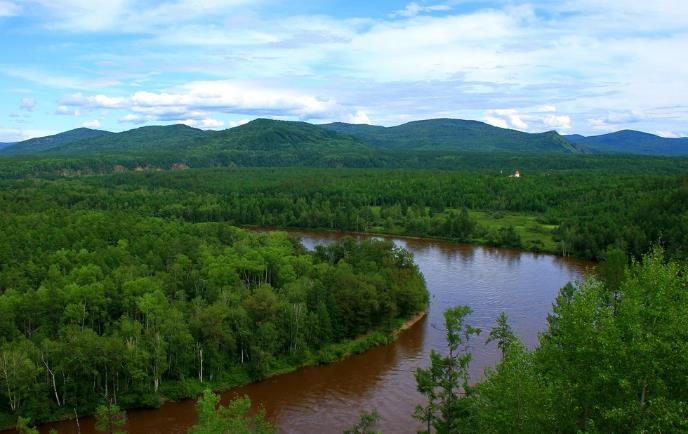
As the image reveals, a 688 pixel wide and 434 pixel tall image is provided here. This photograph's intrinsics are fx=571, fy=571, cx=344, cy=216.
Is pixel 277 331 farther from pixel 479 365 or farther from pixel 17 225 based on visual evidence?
pixel 17 225

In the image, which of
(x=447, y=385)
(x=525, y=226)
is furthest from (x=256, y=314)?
(x=525, y=226)

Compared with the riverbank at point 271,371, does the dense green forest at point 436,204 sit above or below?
above

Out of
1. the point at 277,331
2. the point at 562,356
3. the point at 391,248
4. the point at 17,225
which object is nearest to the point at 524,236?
the point at 391,248

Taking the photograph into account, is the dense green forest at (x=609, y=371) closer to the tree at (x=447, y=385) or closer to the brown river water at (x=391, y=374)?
the tree at (x=447, y=385)

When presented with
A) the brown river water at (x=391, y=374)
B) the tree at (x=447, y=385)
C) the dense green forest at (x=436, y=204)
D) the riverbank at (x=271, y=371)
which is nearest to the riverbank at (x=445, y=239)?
the dense green forest at (x=436, y=204)

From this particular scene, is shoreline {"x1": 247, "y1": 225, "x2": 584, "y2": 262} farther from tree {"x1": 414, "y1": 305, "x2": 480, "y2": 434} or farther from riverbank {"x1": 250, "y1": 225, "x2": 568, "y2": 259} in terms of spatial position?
tree {"x1": 414, "y1": 305, "x2": 480, "y2": 434}

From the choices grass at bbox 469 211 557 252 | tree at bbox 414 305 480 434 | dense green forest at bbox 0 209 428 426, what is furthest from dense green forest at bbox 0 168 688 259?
tree at bbox 414 305 480 434
